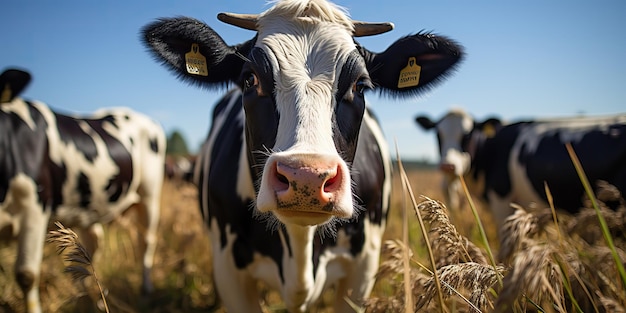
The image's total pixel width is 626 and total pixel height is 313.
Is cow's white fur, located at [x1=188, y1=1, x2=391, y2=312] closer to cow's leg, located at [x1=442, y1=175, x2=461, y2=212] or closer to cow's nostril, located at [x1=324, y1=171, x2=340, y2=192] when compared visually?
cow's nostril, located at [x1=324, y1=171, x2=340, y2=192]

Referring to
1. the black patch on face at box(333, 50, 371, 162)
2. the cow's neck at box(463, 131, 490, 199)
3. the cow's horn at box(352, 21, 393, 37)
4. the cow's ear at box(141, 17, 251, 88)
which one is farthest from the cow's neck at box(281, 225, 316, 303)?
the cow's neck at box(463, 131, 490, 199)

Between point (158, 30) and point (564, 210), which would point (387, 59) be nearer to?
point (158, 30)

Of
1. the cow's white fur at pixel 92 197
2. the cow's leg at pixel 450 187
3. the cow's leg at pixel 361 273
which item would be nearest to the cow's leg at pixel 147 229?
the cow's white fur at pixel 92 197

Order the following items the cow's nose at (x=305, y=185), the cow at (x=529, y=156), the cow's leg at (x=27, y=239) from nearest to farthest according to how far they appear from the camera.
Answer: the cow's nose at (x=305, y=185) < the cow's leg at (x=27, y=239) < the cow at (x=529, y=156)

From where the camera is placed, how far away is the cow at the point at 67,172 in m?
3.45

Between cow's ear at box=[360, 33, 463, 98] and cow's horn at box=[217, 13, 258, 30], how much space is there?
650 millimetres

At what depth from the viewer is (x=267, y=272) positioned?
2607 millimetres

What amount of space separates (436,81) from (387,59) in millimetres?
358

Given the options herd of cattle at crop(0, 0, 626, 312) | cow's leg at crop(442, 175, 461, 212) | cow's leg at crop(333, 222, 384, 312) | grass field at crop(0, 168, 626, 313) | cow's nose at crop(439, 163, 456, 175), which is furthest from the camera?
cow's leg at crop(442, 175, 461, 212)

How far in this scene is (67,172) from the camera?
4.12 metres

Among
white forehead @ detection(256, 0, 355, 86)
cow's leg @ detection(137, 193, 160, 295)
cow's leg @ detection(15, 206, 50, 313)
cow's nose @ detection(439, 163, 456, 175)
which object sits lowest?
cow's leg @ detection(137, 193, 160, 295)

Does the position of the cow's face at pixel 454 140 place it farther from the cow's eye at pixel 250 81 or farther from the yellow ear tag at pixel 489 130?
the cow's eye at pixel 250 81

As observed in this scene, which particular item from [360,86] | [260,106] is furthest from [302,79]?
[360,86]

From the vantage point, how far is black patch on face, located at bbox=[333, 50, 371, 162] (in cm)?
198
